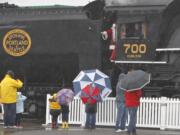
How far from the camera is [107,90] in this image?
1472 cm

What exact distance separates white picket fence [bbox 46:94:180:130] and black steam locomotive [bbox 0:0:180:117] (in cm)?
60

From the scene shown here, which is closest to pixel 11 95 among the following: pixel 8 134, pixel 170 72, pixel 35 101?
pixel 8 134

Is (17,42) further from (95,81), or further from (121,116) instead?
(121,116)

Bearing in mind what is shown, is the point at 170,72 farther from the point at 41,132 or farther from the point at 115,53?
the point at 41,132

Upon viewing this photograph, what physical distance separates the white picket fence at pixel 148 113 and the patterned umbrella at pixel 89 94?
34.4 inches

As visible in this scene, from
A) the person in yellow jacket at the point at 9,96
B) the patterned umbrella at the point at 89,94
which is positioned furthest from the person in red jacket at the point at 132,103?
the person in yellow jacket at the point at 9,96

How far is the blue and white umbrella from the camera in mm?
14539

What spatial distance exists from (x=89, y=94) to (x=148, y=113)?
6.06 feet

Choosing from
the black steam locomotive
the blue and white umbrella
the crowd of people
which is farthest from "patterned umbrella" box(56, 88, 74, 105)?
the black steam locomotive

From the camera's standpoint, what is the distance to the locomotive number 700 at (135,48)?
1453 centimetres

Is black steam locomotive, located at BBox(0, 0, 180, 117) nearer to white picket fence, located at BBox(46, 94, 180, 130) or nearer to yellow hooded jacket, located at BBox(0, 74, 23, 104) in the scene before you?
white picket fence, located at BBox(46, 94, 180, 130)

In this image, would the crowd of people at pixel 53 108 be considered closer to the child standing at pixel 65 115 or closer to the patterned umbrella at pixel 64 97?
the child standing at pixel 65 115

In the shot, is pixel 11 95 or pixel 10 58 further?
pixel 10 58

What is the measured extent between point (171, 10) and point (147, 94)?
8.60ft
